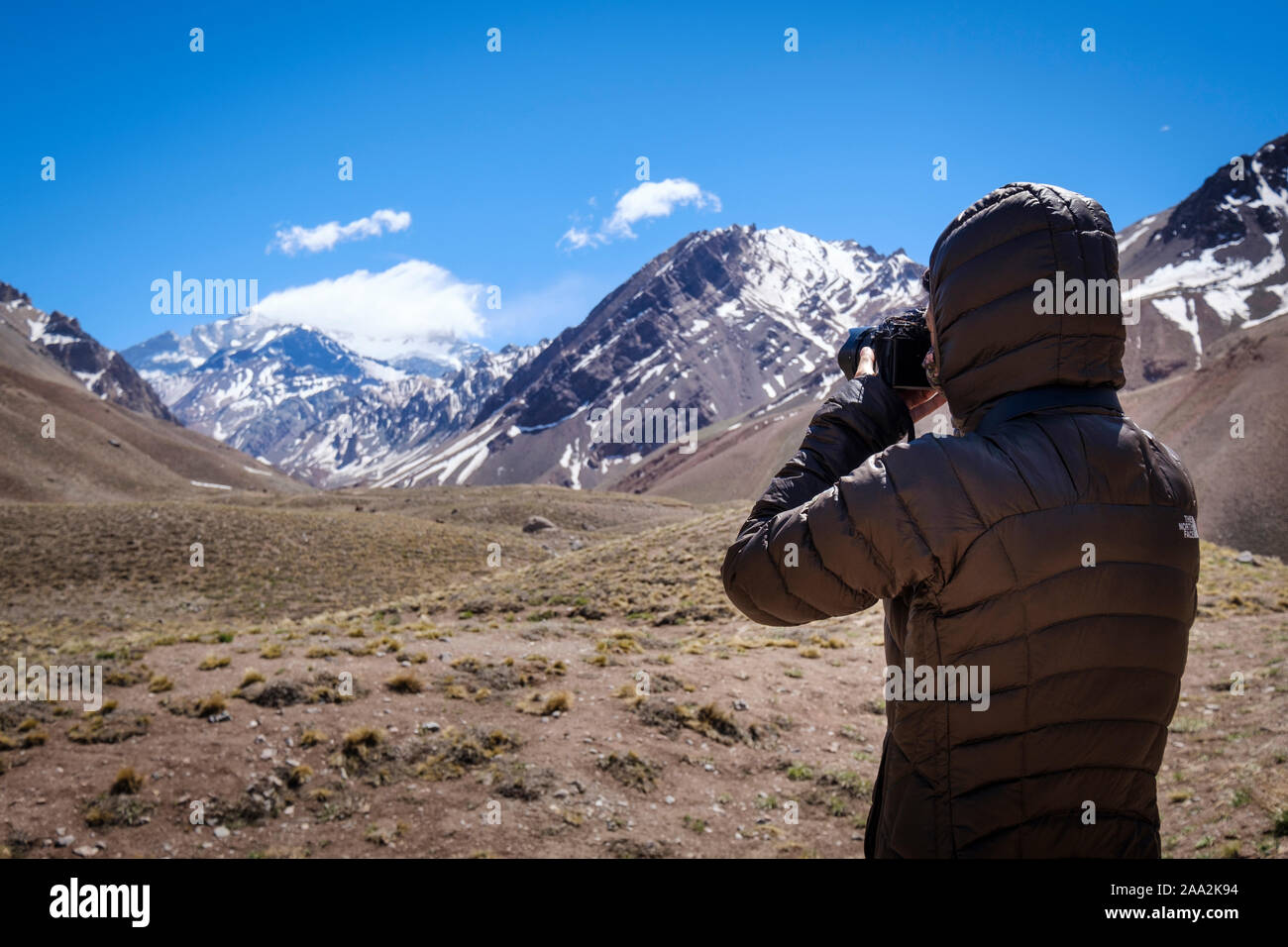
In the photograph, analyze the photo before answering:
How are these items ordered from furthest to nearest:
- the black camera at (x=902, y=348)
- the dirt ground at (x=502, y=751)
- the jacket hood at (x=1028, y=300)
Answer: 1. the dirt ground at (x=502, y=751)
2. the black camera at (x=902, y=348)
3. the jacket hood at (x=1028, y=300)

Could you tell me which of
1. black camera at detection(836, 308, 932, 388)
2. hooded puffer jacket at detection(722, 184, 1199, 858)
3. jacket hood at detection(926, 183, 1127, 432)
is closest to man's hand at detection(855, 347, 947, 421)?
black camera at detection(836, 308, 932, 388)

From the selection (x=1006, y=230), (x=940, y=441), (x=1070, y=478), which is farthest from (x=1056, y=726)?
(x=1006, y=230)

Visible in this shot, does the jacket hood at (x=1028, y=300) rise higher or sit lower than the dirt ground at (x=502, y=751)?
higher

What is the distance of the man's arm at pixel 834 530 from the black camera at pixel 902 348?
2.9 inches

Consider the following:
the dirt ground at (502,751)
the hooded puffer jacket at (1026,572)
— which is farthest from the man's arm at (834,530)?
the dirt ground at (502,751)

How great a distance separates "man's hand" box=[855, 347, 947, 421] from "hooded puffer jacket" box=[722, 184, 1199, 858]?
31 cm

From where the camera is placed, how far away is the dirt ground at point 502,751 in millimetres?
8758

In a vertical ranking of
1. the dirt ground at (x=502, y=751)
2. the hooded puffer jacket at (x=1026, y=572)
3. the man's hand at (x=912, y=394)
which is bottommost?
the dirt ground at (x=502, y=751)

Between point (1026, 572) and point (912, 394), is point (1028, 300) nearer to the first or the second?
point (912, 394)

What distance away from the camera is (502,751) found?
421 inches

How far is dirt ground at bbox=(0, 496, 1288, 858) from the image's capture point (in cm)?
876

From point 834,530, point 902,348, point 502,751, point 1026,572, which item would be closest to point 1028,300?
point 902,348

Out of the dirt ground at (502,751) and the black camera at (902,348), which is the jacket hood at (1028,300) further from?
the dirt ground at (502,751)
